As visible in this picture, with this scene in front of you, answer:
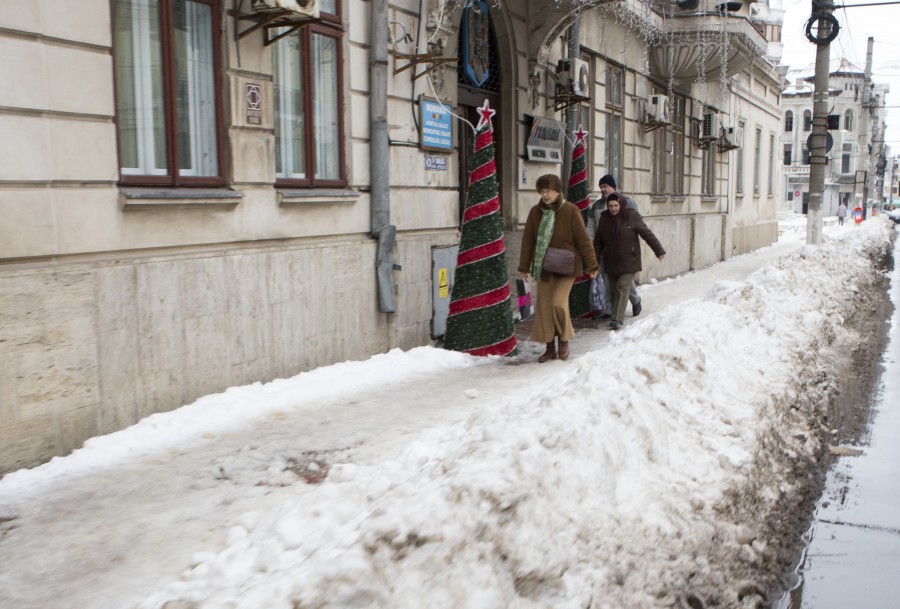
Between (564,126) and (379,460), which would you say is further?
(564,126)

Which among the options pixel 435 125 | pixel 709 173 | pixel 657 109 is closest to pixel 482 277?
pixel 435 125

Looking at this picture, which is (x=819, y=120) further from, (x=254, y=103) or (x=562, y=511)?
(x=562, y=511)

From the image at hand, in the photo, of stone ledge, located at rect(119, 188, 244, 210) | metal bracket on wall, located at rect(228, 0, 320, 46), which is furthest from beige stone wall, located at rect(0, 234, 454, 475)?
metal bracket on wall, located at rect(228, 0, 320, 46)

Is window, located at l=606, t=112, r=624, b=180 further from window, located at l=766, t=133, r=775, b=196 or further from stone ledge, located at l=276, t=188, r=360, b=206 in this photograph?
window, located at l=766, t=133, r=775, b=196

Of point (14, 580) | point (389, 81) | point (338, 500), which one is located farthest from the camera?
point (389, 81)

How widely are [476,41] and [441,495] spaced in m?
8.32

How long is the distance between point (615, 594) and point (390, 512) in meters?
A: 0.94

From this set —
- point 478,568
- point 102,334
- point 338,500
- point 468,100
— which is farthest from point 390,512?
point 468,100

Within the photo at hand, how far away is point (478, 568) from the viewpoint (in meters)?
3.08

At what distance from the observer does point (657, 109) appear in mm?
16922

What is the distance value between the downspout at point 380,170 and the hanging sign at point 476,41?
8.01 feet

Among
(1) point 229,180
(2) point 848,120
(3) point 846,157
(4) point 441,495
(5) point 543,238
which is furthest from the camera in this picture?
(3) point 846,157

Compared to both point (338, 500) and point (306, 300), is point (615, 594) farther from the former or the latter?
point (306, 300)

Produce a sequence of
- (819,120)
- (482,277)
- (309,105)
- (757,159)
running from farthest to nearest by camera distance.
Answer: (757,159) → (819,120) → (482,277) → (309,105)
